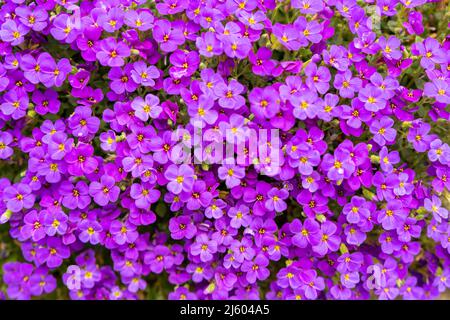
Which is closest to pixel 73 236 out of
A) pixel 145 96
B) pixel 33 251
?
pixel 33 251

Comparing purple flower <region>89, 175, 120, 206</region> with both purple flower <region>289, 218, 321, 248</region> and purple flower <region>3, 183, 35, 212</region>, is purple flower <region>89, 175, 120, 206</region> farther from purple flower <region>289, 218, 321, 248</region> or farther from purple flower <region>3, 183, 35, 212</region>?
purple flower <region>289, 218, 321, 248</region>

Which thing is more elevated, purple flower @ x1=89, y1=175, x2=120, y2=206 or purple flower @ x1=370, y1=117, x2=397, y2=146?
purple flower @ x1=370, y1=117, x2=397, y2=146

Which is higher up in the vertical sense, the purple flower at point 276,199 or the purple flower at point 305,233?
the purple flower at point 276,199

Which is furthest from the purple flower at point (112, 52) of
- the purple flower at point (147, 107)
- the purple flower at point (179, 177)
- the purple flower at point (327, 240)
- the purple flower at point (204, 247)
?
the purple flower at point (327, 240)

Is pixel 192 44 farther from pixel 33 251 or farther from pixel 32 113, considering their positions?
pixel 33 251

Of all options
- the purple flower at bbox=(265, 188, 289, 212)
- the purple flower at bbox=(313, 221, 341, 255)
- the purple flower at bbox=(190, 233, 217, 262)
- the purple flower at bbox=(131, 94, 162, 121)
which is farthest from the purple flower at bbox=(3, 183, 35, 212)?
the purple flower at bbox=(313, 221, 341, 255)

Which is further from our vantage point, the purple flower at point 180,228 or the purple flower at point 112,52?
the purple flower at point 180,228

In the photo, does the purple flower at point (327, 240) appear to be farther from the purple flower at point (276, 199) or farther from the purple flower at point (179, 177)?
the purple flower at point (179, 177)

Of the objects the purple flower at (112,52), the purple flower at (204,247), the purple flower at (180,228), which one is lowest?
the purple flower at (204,247)

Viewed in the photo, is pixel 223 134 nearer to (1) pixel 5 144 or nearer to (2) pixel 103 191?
(2) pixel 103 191
